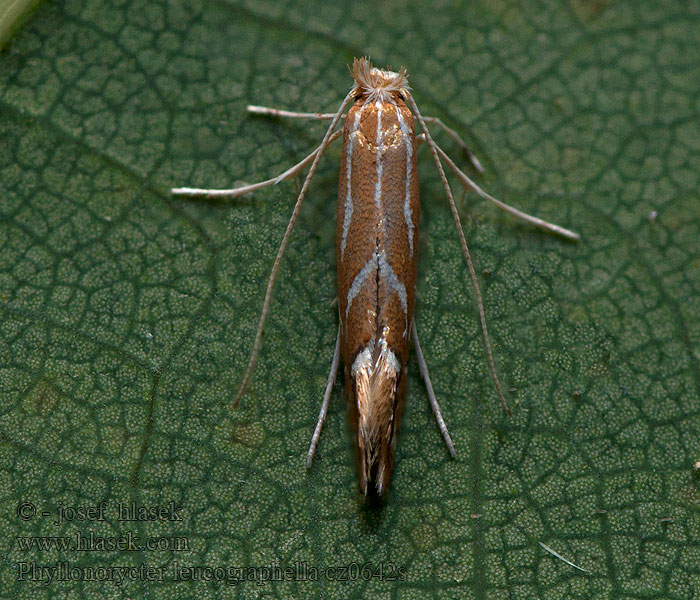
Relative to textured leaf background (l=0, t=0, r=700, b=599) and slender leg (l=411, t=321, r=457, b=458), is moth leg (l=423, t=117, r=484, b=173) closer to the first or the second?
textured leaf background (l=0, t=0, r=700, b=599)

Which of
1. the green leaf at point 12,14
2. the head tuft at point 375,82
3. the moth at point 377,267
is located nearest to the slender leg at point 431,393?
the moth at point 377,267

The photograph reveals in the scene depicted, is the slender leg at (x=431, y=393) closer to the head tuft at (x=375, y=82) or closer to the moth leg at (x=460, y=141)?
the moth leg at (x=460, y=141)

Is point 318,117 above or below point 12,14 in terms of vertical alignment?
below

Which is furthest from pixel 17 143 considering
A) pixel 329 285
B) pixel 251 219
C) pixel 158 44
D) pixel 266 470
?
pixel 266 470

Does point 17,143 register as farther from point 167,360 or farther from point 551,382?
point 551,382

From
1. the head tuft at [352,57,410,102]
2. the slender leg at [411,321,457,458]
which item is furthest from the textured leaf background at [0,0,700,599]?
the head tuft at [352,57,410,102]

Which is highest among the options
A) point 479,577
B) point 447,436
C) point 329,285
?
point 329,285

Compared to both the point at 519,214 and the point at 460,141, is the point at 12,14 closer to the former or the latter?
the point at 460,141

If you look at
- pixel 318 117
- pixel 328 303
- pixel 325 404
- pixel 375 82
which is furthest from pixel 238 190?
pixel 325 404
